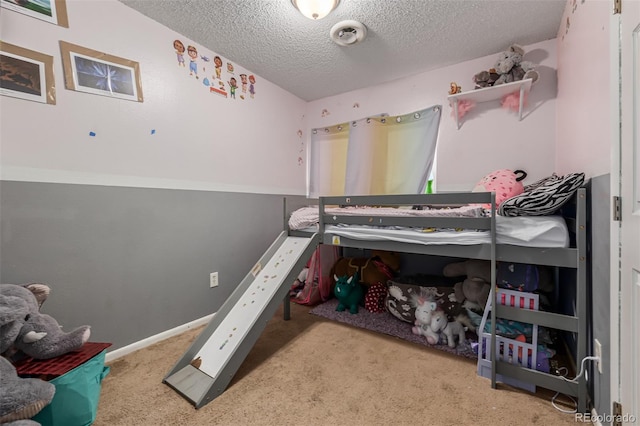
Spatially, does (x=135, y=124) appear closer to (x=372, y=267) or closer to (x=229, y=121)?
(x=229, y=121)

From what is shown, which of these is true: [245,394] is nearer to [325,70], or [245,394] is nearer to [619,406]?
[619,406]

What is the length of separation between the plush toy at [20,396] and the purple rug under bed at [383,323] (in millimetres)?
1685

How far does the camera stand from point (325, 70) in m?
2.42

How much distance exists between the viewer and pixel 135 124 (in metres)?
1.71

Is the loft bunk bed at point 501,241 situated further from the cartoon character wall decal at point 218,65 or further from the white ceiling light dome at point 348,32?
the cartoon character wall decal at point 218,65

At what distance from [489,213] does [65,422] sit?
2151mm

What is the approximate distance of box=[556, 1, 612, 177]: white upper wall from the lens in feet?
3.42

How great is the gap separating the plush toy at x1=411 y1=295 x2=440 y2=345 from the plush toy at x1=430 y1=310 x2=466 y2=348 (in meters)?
0.03

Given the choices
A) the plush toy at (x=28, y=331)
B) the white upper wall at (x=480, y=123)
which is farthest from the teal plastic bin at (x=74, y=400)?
the white upper wall at (x=480, y=123)

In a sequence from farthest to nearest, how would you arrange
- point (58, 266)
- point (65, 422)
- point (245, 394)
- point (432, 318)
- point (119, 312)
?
point (432, 318)
point (119, 312)
point (58, 266)
point (245, 394)
point (65, 422)

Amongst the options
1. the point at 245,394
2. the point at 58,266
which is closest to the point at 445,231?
the point at 245,394

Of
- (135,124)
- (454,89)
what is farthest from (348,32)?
(135,124)

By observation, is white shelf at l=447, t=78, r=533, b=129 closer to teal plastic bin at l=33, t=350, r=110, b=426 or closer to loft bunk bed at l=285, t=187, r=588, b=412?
loft bunk bed at l=285, t=187, r=588, b=412

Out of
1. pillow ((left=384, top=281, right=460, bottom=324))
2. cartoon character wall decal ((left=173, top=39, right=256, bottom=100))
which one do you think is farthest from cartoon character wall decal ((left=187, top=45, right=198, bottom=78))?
pillow ((left=384, top=281, right=460, bottom=324))
